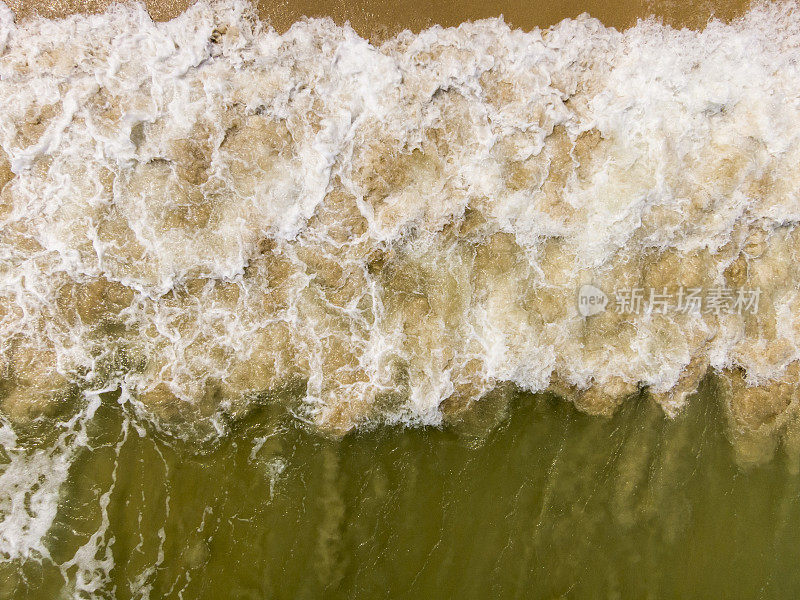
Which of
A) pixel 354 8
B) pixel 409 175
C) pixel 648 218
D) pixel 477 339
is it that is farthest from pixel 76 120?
pixel 648 218

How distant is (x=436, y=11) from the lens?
201 inches

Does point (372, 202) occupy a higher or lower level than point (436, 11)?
lower

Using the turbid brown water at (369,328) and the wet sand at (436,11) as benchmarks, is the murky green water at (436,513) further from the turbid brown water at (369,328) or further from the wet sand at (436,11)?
the wet sand at (436,11)

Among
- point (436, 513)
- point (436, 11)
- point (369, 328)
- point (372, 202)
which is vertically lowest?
point (436, 513)

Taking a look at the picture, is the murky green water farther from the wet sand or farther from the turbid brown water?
the wet sand

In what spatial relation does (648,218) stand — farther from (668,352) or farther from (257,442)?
(257,442)

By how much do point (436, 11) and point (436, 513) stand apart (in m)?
5.50

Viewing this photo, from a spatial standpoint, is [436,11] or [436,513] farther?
[436,513]

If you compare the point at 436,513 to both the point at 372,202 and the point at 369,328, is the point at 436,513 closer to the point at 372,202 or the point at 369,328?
the point at 369,328

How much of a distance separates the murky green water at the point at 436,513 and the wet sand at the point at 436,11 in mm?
4170

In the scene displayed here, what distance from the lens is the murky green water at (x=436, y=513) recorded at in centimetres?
503

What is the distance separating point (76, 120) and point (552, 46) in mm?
5123

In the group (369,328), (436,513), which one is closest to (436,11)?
(369,328)

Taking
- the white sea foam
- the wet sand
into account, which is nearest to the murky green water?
the white sea foam
